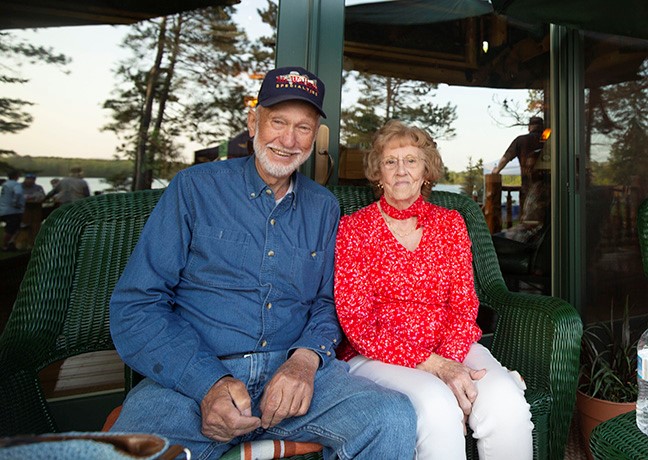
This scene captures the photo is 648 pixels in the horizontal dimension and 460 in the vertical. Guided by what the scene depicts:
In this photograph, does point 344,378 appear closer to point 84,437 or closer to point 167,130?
point 84,437

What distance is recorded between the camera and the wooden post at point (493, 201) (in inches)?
152

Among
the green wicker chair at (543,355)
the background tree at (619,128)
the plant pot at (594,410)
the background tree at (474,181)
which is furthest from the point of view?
the background tree at (474,181)

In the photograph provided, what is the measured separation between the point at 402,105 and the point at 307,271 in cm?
309

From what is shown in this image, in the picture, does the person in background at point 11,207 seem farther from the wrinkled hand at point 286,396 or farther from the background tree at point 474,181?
the background tree at point 474,181

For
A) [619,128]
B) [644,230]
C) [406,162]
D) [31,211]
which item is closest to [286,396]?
[406,162]

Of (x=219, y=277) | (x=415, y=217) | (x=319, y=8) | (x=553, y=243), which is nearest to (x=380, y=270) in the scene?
(x=415, y=217)

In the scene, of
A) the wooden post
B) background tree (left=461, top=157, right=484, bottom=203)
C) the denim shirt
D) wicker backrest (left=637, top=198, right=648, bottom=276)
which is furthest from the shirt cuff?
background tree (left=461, top=157, right=484, bottom=203)

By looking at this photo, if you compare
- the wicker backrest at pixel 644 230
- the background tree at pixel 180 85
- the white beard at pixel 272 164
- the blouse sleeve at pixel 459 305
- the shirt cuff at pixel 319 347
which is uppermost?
the background tree at pixel 180 85

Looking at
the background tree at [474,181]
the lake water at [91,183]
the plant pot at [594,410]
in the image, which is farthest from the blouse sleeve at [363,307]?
the background tree at [474,181]

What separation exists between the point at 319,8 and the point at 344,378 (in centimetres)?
175

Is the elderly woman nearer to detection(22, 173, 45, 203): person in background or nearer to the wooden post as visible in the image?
detection(22, 173, 45, 203): person in background

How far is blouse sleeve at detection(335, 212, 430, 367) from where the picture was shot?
1447 mm

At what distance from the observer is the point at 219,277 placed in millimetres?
1383

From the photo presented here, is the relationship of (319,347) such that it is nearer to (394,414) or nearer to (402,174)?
(394,414)
